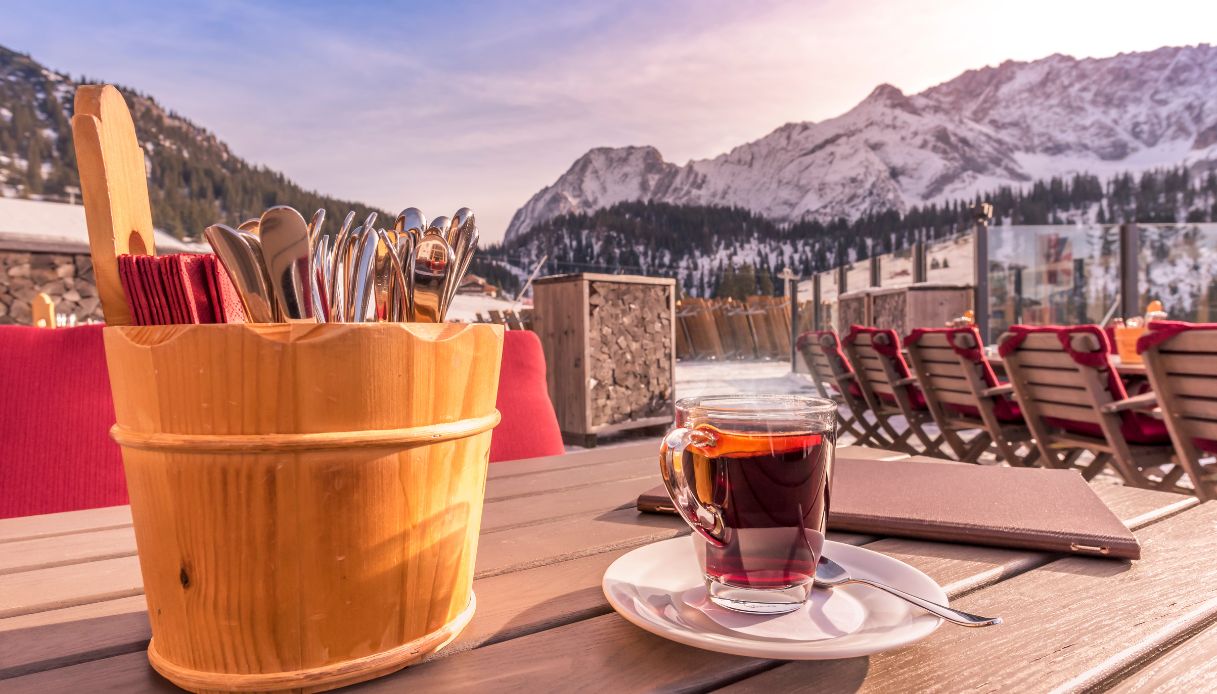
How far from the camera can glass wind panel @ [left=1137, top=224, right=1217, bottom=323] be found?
7734 mm

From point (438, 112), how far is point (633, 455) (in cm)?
3071

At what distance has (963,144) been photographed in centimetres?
4694

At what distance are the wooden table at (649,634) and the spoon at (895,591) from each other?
0.02 m

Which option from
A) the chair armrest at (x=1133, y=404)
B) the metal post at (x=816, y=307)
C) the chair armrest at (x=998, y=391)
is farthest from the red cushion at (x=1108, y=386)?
the metal post at (x=816, y=307)

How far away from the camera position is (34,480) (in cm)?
117

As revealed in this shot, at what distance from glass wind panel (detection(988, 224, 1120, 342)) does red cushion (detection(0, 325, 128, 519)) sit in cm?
834

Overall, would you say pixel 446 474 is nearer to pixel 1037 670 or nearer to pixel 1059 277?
pixel 1037 670

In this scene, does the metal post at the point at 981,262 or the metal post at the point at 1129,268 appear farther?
the metal post at the point at 1129,268

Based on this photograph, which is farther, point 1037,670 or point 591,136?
point 591,136

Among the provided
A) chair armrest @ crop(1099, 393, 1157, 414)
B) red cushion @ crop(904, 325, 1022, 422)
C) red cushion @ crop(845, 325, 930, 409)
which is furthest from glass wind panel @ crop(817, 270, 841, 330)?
chair armrest @ crop(1099, 393, 1157, 414)

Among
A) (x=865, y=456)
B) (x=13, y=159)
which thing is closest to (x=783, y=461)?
(x=865, y=456)

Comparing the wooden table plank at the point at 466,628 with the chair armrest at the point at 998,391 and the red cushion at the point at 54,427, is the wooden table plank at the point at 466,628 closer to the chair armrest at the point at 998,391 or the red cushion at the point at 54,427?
the red cushion at the point at 54,427

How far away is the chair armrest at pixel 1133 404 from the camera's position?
251 cm

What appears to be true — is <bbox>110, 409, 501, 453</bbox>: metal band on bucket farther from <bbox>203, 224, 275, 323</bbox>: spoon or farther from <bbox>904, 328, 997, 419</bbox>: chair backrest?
<bbox>904, 328, 997, 419</bbox>: chair backrest
